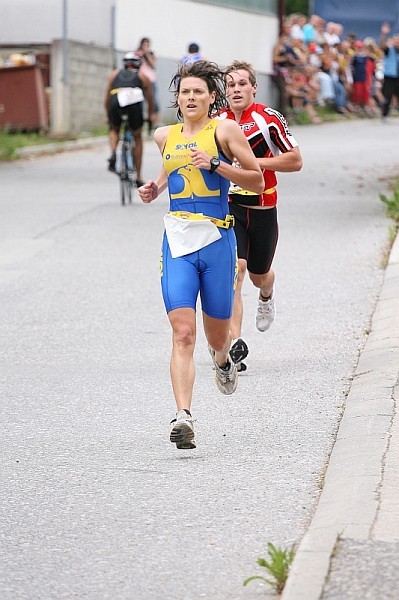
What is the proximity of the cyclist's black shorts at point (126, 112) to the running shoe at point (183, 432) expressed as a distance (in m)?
11.8

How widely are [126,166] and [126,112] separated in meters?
0.71

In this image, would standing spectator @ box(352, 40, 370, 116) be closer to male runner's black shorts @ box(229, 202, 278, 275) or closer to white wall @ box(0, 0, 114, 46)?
white wall @ box(0, 0, 114, 46)

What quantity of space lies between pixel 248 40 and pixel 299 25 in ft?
4.53

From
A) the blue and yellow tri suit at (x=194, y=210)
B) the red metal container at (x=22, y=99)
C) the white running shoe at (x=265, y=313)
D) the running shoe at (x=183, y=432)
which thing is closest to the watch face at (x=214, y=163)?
the blue and yellow tri suit at (x=194, y=210)

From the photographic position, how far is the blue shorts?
6961 millimetres

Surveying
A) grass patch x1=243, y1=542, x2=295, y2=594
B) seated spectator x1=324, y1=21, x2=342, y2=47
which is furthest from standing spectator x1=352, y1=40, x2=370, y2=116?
grass patch x1=243, y1=542, x2=295, y2=594

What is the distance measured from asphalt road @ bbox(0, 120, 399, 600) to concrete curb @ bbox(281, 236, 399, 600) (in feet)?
0.40

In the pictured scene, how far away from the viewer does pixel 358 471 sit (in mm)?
6156

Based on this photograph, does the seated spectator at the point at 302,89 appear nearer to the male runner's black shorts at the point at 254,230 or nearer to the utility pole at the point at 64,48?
the utility pole at the point at 64,48

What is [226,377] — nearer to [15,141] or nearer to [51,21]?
[15,141]

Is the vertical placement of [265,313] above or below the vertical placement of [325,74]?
above

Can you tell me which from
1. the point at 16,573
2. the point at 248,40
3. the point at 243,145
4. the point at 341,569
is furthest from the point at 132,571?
the point at 248,40

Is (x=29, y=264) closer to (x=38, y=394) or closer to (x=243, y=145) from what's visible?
(x=38, y=394)

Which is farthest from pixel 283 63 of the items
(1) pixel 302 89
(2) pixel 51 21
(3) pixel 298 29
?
(2) pixel 51 21
